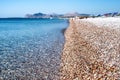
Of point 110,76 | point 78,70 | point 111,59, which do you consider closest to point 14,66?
point 78,70

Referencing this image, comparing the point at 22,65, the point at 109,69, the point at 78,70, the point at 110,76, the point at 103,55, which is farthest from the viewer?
→ the point at 22,65

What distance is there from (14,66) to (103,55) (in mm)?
5040

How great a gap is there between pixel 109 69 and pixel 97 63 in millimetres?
1553

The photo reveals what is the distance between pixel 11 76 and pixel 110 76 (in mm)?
4936

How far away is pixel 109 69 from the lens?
35.2ft

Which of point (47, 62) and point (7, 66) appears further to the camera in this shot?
point (47, 62)

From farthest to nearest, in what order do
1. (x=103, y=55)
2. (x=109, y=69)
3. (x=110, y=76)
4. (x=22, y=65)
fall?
(x=22, y=65) → (x=103, y=55) → (x=109, y=69) → (x=110, y=76)

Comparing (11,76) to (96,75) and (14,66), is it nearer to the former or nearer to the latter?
(14,66)

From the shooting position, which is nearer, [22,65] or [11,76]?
[11,76]

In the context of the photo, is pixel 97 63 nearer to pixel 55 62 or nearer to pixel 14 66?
pixel 55 62

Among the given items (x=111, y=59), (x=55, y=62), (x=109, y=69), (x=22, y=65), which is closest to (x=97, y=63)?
(x=111, y=59)

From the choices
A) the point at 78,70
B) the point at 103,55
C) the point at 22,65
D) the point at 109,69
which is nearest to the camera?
the point at 109,69

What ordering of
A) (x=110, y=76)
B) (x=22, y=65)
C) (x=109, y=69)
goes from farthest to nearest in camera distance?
(x=22, y=65) → (x=109, y=69) → (x=110, y=76)

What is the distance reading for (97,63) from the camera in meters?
12.3
